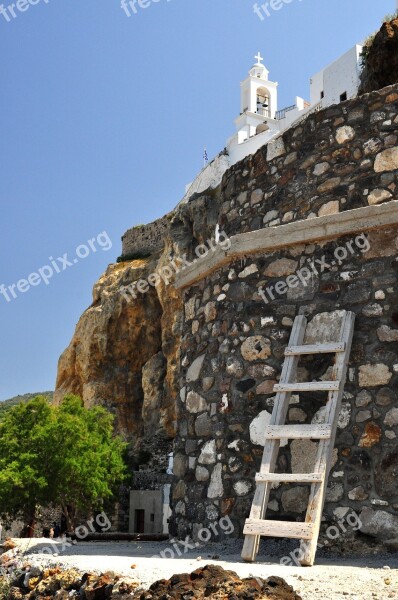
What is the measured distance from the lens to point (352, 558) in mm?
4707

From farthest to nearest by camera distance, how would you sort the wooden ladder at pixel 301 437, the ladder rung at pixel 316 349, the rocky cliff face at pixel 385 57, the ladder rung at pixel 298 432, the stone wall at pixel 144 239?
1. the stone wall at pixel 144 239
2. the rocky cliff face at pixel 385 57
3. the ladder rung at pixel 316 349
4. the ladder rung at pixel 298 432
5. the wooden ladder at pixel 301 437

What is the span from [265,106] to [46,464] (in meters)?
38.0

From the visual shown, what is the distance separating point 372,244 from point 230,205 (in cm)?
187

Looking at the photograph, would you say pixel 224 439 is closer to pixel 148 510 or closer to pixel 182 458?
pixel 182 458

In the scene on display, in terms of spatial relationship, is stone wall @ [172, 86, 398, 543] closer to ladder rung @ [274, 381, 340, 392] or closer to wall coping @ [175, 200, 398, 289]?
wall coping @ [175, 200, 398, 289]

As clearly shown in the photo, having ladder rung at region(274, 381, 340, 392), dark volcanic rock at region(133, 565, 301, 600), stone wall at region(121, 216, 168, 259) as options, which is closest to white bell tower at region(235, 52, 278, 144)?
stone wall at region(121, 216, 168, 259)

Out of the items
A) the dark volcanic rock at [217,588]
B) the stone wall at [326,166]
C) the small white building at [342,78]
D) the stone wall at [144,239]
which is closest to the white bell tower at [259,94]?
the stone wall at [144,239]

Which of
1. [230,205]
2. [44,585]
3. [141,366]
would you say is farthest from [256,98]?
[44,585]

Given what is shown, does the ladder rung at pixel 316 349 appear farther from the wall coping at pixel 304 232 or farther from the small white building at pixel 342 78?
Result: the small white building at pixel 342 78

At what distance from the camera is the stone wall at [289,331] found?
16.4ft

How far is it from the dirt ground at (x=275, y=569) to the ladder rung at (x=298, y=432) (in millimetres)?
825

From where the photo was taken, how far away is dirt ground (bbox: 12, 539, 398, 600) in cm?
337

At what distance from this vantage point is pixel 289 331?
5.61m

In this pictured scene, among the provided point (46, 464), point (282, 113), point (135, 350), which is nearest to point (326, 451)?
point (46, 464)
